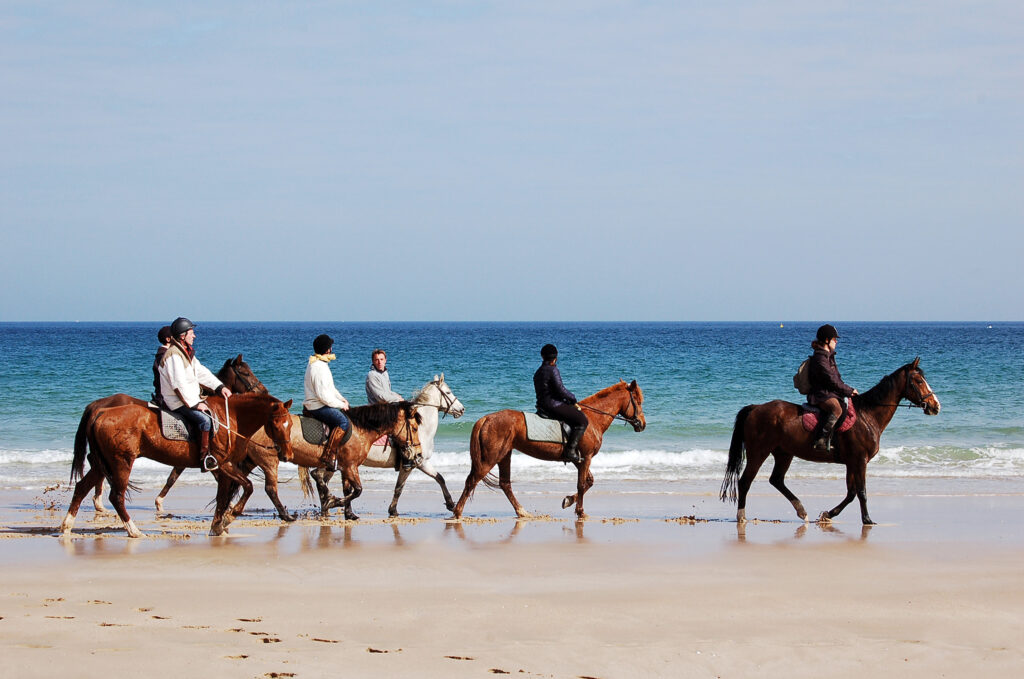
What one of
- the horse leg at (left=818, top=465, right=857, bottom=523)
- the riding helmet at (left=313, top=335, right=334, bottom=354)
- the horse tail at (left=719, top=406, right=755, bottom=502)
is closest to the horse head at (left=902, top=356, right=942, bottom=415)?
the horse leg at (left=818, top=465, right=857, bottom=523)

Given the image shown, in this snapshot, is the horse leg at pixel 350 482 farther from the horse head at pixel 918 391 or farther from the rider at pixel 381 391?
the horse head at pixel 918 391

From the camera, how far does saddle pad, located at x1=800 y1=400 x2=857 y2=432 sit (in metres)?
12.3

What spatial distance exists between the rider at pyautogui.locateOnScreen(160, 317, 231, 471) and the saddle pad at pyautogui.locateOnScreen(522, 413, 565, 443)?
3.47m

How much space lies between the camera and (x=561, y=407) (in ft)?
41.6

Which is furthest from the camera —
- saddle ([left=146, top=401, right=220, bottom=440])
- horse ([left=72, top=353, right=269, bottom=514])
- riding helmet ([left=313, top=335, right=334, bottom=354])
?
horse ([left=72, top=353, right=269, bottom=514])

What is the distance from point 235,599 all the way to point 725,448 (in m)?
16.0

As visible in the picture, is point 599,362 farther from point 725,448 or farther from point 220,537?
point 220,537

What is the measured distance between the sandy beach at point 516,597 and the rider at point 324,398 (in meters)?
1.06

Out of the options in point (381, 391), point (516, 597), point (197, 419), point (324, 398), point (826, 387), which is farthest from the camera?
point (381, 391)

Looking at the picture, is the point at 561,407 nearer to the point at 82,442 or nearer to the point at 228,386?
the point at 228,386

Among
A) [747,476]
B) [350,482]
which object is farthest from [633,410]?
[350,482]

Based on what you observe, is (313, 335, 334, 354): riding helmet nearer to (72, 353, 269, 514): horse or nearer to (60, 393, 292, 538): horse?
(72, 353, 269, 514): horse

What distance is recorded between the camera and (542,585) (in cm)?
878

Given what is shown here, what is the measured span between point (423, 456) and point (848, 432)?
15.7ft
